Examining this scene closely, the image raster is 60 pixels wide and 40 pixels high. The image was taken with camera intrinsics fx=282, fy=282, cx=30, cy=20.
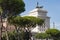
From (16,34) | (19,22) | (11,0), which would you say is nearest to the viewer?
(11,0)

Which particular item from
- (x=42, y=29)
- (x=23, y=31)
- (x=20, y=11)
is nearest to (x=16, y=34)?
(x=23, y=31)

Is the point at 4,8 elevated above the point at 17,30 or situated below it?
Answer: above

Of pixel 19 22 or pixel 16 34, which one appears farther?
pixel 16 34

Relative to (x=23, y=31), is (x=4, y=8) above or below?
above

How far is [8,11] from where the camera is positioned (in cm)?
3516

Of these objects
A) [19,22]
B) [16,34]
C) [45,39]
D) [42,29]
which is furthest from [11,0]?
[42,29]

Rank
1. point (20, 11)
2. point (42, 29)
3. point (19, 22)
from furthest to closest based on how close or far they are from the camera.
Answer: point (42, 29) → point (19, 22) → point (20, 11)

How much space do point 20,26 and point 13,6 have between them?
1283 centimetres

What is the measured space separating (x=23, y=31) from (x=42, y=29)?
73.5 ft

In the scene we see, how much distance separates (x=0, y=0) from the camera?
3372 centimetres

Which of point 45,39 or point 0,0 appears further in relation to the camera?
point 45,39

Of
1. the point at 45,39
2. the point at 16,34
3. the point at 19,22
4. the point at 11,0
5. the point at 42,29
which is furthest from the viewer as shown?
the point at 42,29

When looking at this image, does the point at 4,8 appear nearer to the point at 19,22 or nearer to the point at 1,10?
the point at 1,10

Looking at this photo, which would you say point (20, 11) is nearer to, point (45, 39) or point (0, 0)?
point (0, 0)
